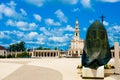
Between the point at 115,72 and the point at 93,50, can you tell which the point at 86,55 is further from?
the point at 115,72

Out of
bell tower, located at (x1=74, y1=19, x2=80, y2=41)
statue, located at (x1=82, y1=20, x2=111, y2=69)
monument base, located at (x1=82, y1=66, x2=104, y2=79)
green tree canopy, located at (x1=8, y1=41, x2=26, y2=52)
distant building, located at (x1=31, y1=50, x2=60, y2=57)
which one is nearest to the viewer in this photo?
statue, located at (x1=82, y1=20, x2=111, y2=69)

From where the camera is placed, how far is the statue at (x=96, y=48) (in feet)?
62.8

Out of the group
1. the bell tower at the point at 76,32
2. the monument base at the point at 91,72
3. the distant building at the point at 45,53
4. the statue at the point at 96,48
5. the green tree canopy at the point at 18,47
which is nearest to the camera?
the statue at the point at 96,48

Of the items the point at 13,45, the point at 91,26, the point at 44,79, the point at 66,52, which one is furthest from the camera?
the point at 13,45

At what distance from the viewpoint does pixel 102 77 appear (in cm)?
1917

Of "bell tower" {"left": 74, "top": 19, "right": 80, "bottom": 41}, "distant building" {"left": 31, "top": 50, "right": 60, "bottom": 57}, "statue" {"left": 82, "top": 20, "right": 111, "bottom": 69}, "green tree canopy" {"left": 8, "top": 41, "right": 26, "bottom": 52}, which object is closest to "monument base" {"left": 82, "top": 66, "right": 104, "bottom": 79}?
"statue" {"left": 82, "top": 20, "right": 111, "bottom": 69}

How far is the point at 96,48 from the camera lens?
63.9 feet

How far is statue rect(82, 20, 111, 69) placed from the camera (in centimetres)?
1916

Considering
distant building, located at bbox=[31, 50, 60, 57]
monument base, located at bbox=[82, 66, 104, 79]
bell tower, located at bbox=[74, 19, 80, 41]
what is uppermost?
bell tower, located at bbox=[74, 19, 80, 41]

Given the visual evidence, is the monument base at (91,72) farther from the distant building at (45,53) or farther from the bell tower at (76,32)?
the bell tower at (76,32)

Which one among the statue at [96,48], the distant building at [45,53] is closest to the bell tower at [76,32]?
the distant building at [45,53]

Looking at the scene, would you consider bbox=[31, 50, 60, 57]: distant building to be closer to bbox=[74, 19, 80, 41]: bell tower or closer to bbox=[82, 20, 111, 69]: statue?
bbox=[74, 19, 80, 41]: bell tower

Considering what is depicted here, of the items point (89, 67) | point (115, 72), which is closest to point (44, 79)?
point (89, 67)

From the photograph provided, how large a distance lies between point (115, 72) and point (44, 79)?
6181mm
